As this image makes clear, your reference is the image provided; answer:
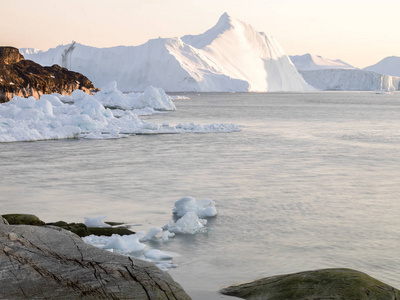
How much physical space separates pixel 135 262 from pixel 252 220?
5875 millimetres

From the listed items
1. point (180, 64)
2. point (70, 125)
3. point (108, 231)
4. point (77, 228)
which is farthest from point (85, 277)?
point (180, 64)

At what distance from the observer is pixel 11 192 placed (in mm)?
12516

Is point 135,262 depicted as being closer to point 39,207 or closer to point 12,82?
point 39,207

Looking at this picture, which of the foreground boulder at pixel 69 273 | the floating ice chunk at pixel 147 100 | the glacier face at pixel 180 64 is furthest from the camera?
the glacier face at pixel 180 64

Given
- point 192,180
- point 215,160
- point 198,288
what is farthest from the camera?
point 215,160

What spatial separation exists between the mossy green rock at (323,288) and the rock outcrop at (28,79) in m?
57.7

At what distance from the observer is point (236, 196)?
1202cm

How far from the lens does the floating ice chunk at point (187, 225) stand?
8.91 m

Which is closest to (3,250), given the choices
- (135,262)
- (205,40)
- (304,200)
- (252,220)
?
(135,262)

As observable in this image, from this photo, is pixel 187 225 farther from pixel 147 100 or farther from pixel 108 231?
pixel 147 100

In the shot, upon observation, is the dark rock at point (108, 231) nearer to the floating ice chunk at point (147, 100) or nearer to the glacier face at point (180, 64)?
the floating ice chunk at point (147, 100)

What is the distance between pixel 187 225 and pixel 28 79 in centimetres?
6156

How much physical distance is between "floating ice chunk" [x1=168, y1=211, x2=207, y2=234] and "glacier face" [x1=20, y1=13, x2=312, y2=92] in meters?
124

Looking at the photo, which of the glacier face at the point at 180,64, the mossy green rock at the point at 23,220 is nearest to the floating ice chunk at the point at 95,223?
the mossy green rock at the point at 23,220
